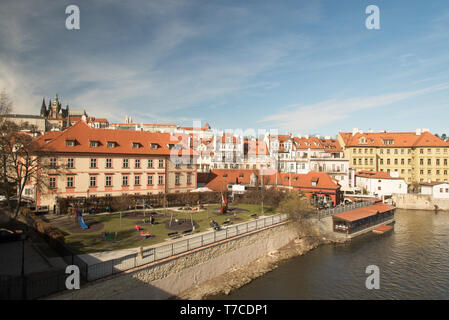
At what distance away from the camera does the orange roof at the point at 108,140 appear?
114 feet

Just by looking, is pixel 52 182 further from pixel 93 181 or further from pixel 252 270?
pixel 252 270

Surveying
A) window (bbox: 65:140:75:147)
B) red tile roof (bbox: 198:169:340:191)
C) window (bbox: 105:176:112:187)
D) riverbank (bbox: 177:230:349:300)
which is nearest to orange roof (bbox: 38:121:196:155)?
window (bbox: 65:140:75:147)

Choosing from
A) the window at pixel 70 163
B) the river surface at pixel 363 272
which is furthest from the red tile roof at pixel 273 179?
the window at pixel 70 163

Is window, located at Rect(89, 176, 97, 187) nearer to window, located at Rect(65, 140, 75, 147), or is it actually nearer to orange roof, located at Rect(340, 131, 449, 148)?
window, located at Rect(65, 140, 75, 147)

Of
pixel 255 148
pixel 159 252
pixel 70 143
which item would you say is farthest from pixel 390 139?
pixel 70 143

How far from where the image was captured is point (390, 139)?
69.4m

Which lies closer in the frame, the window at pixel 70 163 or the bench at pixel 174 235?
the bench at pixel 174 235

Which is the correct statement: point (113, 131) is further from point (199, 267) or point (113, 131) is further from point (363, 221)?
point (363, 221)

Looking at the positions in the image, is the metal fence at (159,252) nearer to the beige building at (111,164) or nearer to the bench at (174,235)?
the bench at (174,235)

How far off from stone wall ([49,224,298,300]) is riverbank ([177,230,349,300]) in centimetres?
42

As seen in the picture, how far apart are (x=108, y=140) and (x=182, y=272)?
26300 mm

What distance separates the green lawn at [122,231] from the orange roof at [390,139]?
1809 inches

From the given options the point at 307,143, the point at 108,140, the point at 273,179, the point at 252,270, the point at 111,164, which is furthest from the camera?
the point at 307,143
